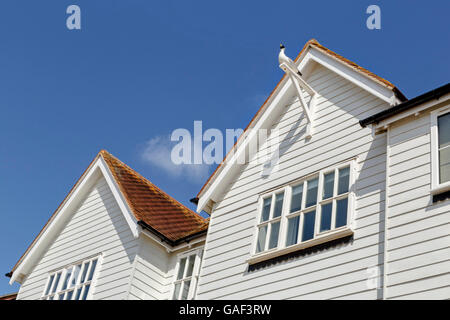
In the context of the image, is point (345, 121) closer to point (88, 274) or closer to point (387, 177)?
point (387, 177)

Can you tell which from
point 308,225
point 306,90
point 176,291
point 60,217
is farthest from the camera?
point 60,217

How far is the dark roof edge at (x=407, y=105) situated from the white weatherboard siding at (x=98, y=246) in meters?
7.50

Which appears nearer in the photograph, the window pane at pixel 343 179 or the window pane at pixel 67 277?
the window pane at pixel 343 179

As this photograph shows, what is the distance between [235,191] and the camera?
1574 cm

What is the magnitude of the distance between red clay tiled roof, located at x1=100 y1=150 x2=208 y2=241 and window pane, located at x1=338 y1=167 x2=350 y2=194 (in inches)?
198

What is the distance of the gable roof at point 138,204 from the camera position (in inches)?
703

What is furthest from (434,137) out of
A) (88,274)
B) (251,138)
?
(88,274)

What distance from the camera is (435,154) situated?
1160 centimetres

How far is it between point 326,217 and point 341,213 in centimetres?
35

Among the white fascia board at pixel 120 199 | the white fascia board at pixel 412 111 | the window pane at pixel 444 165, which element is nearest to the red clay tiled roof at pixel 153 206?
the white fascia board at pixel 120 199

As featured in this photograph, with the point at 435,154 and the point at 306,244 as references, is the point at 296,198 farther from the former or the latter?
the point at 435,154

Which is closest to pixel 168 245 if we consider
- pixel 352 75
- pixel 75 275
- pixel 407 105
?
pixel 75 275

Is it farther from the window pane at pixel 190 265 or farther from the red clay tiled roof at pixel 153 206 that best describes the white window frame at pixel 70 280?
the window pane at pixel 190 265

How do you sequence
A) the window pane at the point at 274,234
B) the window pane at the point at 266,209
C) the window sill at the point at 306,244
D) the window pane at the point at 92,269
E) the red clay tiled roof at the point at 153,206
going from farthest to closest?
the red clay tiled roof at the point at 153,206
the window pane at the point at 92,269
the window pane at the point at 266,209
the window pane at the point at 274,234
the window sill at the point at 306,244
